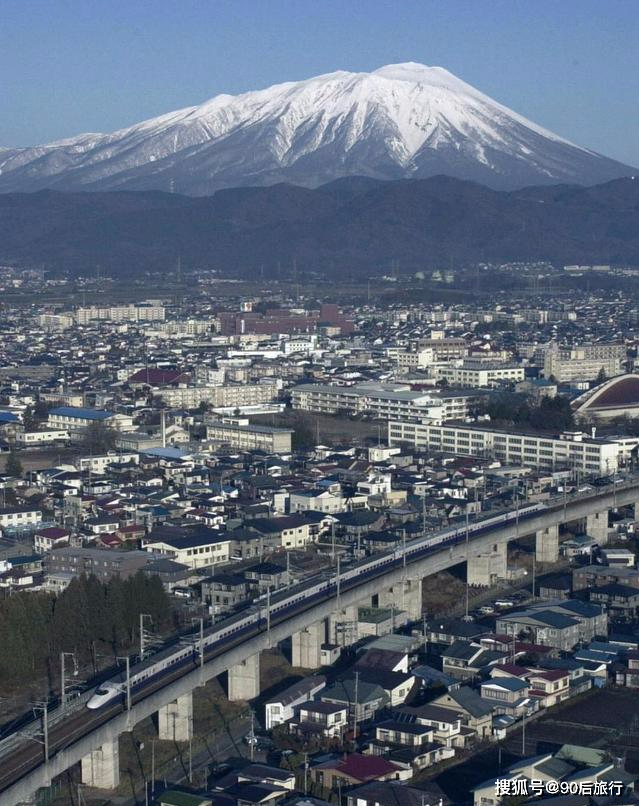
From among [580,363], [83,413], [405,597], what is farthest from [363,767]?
[580,363]

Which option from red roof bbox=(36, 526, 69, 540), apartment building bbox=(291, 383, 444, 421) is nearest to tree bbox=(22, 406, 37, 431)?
apartment building bbox=(291, 383, 444, 421)

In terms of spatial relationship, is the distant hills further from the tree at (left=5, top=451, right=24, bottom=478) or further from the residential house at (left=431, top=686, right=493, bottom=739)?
the residential house at (left=431, top=686, right=493, bottom=739)

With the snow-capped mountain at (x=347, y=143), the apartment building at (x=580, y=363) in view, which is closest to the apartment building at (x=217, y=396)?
the apartment building at (x=580, y=363)

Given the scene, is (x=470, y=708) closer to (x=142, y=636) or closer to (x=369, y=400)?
(x=142, y=636)

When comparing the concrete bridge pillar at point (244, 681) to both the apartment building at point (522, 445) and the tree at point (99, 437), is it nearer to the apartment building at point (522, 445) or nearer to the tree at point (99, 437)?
the apartment building at point (522, 445)

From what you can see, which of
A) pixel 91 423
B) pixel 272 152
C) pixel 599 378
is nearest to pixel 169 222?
pixel 272 152

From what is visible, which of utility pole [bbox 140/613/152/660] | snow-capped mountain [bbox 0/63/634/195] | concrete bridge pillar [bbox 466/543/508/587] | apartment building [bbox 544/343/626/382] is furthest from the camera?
snow-capped mountain [bbox 0/63/634/195]
